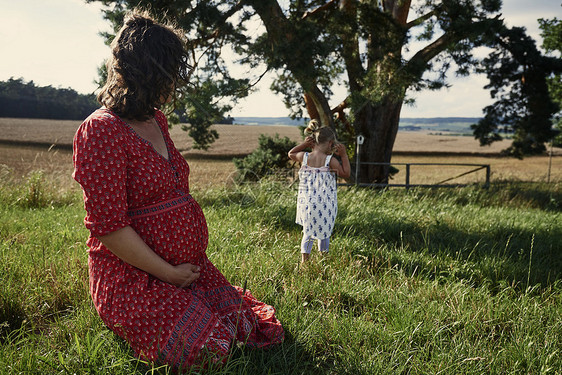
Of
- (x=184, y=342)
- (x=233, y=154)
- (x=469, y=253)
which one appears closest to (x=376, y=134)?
(x=469, y=253)

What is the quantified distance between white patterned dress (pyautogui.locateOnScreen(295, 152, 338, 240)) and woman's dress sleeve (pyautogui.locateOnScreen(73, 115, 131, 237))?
8.49ft

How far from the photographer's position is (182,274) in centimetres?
195

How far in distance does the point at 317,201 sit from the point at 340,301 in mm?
1513

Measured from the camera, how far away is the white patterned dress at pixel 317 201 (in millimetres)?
4152

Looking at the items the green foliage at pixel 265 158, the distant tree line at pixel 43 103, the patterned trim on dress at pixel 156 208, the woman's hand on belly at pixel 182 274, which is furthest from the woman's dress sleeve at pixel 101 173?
the distant tree line at pixel 43 103

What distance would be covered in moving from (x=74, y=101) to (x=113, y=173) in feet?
154

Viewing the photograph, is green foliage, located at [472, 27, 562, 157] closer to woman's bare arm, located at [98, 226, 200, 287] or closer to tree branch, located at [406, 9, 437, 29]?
tree branch, located at [406, 9, 437, 29]

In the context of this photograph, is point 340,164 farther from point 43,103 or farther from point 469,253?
point 43,103

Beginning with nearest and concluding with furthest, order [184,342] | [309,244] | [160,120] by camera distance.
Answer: [184,342] < [160,120] < [309,244]

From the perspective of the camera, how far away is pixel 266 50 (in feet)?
30.1

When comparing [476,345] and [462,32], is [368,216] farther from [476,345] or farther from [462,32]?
[462,32]

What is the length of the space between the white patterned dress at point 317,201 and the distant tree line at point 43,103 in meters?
38.7

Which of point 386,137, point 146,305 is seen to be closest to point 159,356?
point 146,305

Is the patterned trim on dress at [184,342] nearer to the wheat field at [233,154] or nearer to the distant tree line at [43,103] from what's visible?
the wheat field at [233,154]
